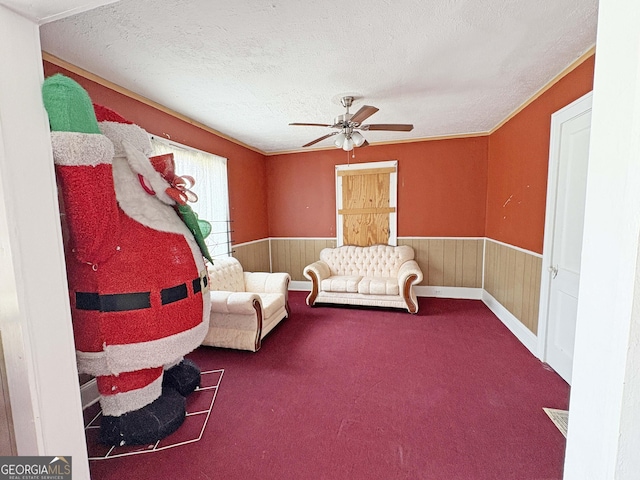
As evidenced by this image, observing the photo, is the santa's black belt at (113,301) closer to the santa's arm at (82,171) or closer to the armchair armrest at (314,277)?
the santa's arm at (82,171)

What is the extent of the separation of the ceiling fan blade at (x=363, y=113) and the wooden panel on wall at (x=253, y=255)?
2420 mm

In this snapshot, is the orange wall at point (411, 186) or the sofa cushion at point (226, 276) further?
the orange wall at point (411, 186)

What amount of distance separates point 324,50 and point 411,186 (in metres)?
2.78

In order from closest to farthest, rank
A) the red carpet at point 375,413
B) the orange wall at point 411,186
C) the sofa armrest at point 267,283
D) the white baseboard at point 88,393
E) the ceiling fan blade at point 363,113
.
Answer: the red carpet at point 375,413, the white baseboard at point 88,393, the ceiling fan blade at point 363,113, the sofa armrest at point 267,283, the orange wall at point 411,186

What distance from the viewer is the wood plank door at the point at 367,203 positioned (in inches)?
168

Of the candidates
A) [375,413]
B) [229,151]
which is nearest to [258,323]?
[375,413]

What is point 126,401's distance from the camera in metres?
1.44

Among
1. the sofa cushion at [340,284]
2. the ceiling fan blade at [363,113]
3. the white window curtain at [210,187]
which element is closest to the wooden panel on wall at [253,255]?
the white window curtain at [210,187]

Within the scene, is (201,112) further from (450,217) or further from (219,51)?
(450,217)

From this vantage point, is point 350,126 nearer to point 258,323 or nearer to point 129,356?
point 258,323

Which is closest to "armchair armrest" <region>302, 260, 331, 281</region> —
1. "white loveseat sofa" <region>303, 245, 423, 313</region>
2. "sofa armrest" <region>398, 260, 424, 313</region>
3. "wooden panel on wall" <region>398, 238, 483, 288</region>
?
"white loveseat sofa" <region>303, 245, 423, 313</region>

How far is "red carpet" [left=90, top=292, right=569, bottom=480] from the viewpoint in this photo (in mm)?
1424

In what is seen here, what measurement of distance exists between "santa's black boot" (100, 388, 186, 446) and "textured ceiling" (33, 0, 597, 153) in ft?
7.18

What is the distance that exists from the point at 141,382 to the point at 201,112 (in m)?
2.55
